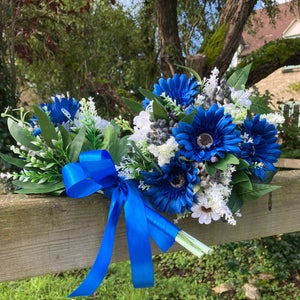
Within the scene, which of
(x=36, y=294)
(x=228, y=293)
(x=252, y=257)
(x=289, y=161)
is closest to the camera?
(x=289, y=161)

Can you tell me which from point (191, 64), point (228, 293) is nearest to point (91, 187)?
point (228, 293)

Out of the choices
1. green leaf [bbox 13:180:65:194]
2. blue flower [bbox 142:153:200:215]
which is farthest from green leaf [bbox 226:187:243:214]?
green leaf [bbox 13:180:65:194]

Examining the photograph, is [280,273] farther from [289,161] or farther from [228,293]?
[289,161]

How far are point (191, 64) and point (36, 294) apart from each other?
8.51ft

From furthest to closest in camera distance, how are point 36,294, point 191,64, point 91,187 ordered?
point 191,64
point 36,294
point 91,187

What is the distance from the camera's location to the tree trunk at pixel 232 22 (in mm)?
3059

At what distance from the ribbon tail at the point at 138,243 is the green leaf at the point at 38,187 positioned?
8.0 inches

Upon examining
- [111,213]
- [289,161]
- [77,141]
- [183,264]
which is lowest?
[183,264]

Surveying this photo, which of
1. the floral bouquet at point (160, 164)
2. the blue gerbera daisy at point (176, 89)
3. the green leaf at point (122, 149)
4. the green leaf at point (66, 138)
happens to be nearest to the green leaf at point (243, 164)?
the floral bouquet at point (160, 164)

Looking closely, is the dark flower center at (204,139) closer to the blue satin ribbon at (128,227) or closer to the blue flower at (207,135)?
the blue flower at (207,135)

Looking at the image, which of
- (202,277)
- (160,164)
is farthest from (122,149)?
(202,277)

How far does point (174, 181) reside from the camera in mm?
829

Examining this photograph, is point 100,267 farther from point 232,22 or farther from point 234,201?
point 232,22

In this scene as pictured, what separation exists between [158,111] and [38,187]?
0.40 metres
